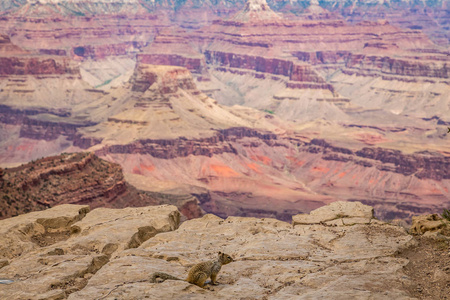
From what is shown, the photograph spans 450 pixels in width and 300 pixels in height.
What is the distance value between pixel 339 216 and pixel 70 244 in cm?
1540

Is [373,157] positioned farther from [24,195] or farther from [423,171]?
[24,195]

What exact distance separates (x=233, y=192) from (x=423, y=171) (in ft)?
176

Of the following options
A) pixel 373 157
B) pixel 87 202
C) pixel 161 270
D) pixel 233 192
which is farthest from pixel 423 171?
pixel 161 270

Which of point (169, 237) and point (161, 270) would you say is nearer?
point (161, 270)

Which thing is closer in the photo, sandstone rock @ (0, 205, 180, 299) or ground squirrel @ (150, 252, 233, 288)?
ground squirrel @ (150, 252, 233, 288)

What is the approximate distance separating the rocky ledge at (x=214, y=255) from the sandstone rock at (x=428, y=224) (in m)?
0.12

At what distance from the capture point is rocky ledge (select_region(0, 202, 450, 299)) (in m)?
26.5

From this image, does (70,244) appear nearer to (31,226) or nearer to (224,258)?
(31,226)

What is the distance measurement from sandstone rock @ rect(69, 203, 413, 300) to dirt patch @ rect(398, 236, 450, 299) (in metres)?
0.56

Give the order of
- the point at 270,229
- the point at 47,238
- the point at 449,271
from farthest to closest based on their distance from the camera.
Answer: the point at 47,238, the point at 270,229, the point at 449,271

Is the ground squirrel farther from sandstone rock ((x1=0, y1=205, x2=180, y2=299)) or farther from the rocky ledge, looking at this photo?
sandstone rock ((x1=0, y1=205, x2=180, y2=299))

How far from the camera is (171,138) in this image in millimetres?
188125

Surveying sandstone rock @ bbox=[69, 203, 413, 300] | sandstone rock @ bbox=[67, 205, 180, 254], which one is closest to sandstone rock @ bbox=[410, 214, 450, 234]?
sandstone rock @ bbox=[69, 203, 413, 300]

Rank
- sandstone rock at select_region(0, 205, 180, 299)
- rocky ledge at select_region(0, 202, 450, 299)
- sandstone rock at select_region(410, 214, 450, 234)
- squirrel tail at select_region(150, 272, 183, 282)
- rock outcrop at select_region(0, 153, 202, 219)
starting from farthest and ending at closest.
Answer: rock outcrop at select_region(0, 153, 202, 219), sandstone rock at select_region(410, 214, 450, 234), sandstone rock at select_region(0, 205, 180, 299), squirrel tail at select_region(150, 272, 183, 282), rocky ledge at select_region(0, 202, 450, 299)
